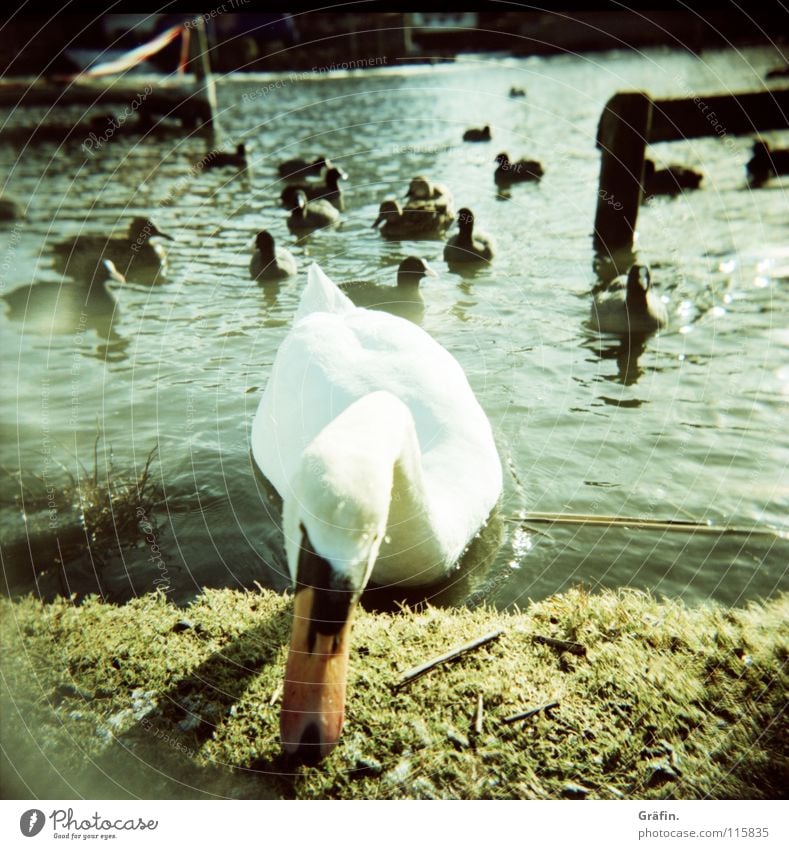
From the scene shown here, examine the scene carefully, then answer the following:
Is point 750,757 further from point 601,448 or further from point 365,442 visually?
point 601,448

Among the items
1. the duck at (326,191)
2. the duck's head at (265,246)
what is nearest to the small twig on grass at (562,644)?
the duck's head at (265,246)

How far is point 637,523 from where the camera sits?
15.6ft

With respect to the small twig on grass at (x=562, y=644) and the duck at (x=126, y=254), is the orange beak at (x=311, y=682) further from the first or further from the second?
the duck at (x=126, y=254)

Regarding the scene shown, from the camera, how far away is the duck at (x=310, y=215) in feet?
37.8

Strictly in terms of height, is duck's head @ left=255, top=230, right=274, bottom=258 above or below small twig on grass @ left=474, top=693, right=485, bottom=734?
above

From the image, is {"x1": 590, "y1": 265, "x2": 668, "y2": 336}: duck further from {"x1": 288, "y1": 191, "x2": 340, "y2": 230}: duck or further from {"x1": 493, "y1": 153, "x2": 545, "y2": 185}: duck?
{"x1": 493, "y1": 153, "x2": 545, "y2": 185}: duck

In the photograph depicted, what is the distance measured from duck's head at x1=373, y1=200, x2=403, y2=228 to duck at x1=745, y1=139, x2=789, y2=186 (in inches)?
265

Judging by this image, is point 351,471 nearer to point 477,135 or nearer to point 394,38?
point 477,135

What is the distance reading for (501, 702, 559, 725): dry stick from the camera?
3031 millimetres

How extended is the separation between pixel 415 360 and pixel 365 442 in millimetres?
1699

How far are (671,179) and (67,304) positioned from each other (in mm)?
10449

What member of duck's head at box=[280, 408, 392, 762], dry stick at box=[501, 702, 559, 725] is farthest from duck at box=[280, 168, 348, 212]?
dry stick at box=[501, 702, 559, 725]

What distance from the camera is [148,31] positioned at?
2711cm
